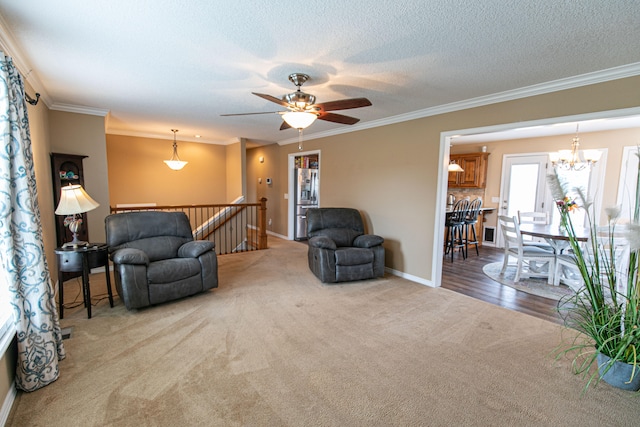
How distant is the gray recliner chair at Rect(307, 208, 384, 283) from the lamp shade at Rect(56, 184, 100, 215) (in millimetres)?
2637

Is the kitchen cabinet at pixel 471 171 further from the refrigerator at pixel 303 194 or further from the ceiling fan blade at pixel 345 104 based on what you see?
the ceiling fan blade at pixel 345 104

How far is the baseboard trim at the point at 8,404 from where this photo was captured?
1678 mm

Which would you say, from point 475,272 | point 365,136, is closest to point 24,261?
point 365,136

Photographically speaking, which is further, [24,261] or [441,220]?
[441,220]

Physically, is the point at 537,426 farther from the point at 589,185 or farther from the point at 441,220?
the point at 589,185

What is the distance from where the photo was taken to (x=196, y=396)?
6.40 feet

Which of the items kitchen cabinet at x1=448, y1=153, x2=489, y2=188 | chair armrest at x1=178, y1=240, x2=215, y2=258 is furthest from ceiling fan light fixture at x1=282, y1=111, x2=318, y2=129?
kitchen cabinet at x1=448, y1=153, x2=489, y2=188

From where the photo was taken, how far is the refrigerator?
6.93 meters

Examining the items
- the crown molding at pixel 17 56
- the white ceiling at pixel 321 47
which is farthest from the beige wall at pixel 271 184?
the crown molding at pixel 17 56

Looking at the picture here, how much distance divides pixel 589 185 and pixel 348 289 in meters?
5.07

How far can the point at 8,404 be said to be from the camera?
1782 millimetres

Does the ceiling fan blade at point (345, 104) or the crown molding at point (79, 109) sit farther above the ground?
the crown molding at point (79, 109)

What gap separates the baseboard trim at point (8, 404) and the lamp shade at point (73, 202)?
1467 mm

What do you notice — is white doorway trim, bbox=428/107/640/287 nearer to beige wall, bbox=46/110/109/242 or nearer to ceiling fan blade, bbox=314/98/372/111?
ceiling fan blade, bbox=314/98/372/111
